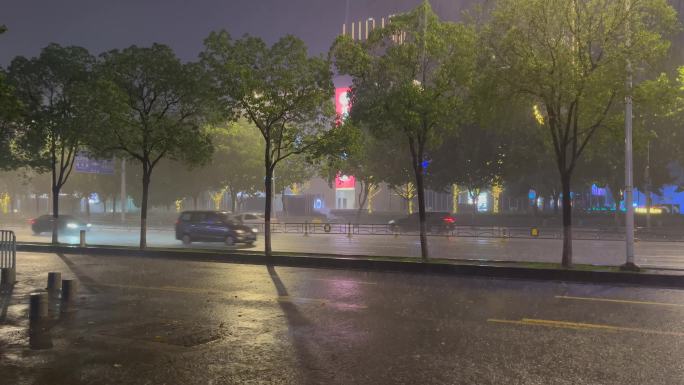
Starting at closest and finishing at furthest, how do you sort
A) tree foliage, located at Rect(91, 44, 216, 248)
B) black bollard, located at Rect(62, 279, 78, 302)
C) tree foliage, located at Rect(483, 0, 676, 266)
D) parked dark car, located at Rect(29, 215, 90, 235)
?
1. black bollard, located at Rect(62, 279, 78, 302)
2. tree foliage, located at Rect(483, 0, 676, 266)
3. tree foliage, located at Rect(91, 44, 216, 248)
4. parked dark car, located at Rect(29, 215, 90, 235)

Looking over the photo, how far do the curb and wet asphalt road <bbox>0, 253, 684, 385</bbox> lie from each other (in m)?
0.81

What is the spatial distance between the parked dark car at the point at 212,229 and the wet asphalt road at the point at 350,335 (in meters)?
12.9

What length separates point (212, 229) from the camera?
26.1 meters

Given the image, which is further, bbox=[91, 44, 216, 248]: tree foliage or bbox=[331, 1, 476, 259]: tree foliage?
bbox=[91, 44, 216, 248]: tree foliage

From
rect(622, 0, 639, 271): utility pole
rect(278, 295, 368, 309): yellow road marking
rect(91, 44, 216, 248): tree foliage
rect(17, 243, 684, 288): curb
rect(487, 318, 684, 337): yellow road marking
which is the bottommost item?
rect(278, 295, 368, 309): yellow road marking

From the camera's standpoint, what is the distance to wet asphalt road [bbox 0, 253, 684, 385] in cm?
587

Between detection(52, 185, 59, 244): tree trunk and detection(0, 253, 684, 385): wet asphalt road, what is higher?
detection(52, 185, 59, 244): tree trunk

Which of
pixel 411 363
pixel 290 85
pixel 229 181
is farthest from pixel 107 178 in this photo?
pixel 411 363

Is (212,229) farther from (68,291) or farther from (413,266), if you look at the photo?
(68,291)

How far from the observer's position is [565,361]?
6227 mm

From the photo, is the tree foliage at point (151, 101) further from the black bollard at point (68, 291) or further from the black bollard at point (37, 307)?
the black bollard at point (37, 307)

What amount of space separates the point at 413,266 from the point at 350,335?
8.08 metres

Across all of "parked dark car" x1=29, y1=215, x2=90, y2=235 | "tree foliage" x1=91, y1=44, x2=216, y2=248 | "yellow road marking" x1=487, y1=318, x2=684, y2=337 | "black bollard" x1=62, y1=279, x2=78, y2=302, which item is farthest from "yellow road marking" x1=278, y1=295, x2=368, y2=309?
"parked dark car" x1=29, y1=215, x2=90, y2=235

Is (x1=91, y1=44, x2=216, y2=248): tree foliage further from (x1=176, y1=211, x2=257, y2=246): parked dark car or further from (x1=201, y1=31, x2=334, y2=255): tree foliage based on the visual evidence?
(x1=176, y1=211, x2=257, y2=246): parked dark car
